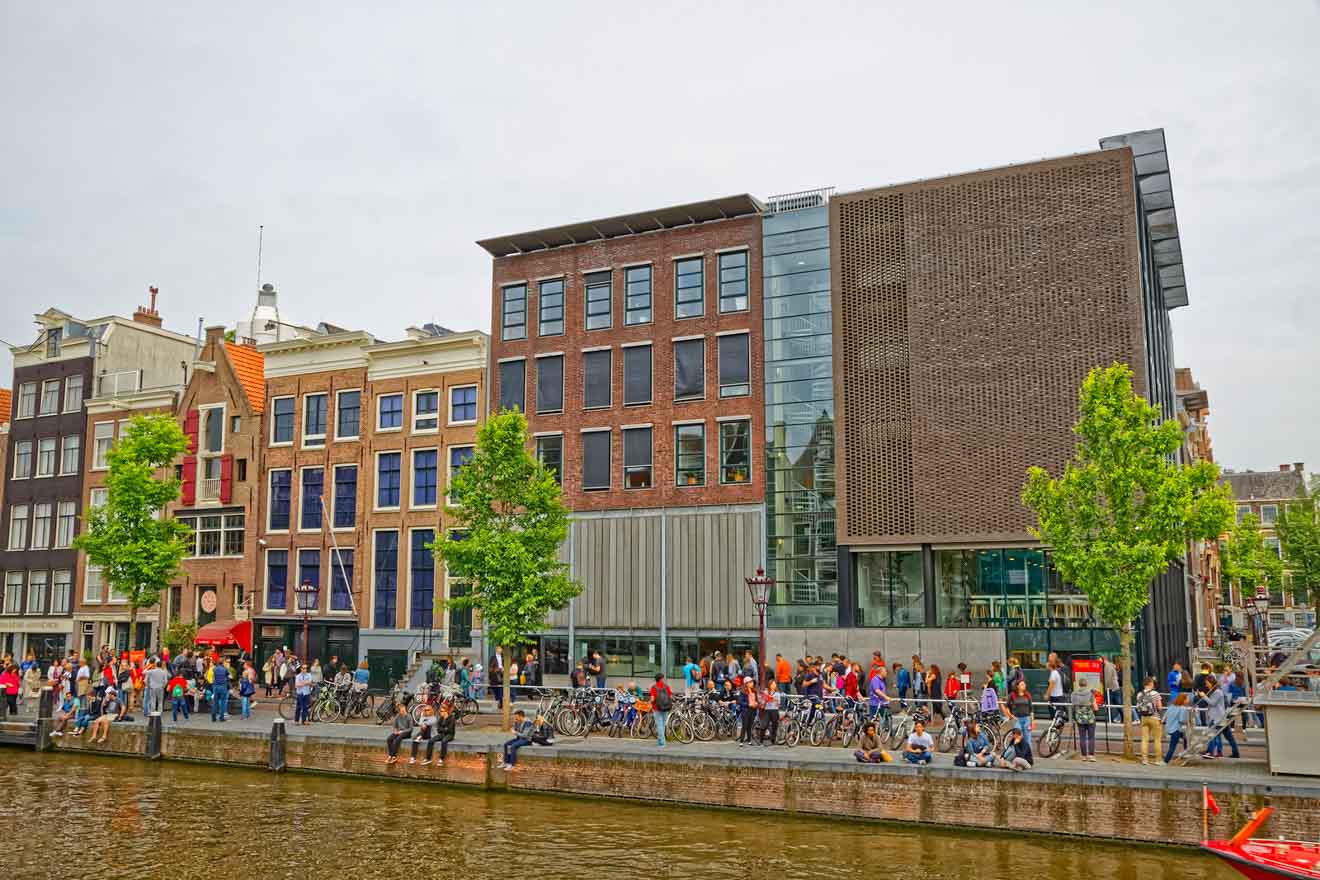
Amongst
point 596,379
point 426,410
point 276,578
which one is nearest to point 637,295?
point 596,379

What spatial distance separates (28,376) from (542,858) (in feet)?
159

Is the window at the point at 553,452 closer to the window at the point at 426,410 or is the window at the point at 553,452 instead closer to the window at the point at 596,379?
the window at the point at 596,379

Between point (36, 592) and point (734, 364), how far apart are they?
36.0 meters

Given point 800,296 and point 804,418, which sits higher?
point 800,296

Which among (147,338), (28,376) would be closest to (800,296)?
(147,338)

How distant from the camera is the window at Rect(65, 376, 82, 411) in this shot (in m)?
54.6

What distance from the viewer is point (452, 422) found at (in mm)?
44281

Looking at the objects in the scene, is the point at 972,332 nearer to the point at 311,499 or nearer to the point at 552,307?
the point at 552,307

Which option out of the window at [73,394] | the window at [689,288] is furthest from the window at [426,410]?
the window at [73,394]

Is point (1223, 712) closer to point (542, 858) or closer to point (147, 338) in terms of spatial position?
point (542, 858)

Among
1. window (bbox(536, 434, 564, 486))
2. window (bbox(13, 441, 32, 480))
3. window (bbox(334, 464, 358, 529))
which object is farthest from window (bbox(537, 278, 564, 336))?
window (bbox(13, 441, 32, 480))

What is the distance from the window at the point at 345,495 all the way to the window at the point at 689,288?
15054 mm

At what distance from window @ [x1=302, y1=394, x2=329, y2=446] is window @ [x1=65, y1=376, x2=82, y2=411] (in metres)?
14.6

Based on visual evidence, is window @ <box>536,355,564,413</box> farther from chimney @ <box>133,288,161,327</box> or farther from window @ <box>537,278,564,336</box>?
chimney @ <box>133,288,161,327</box>
